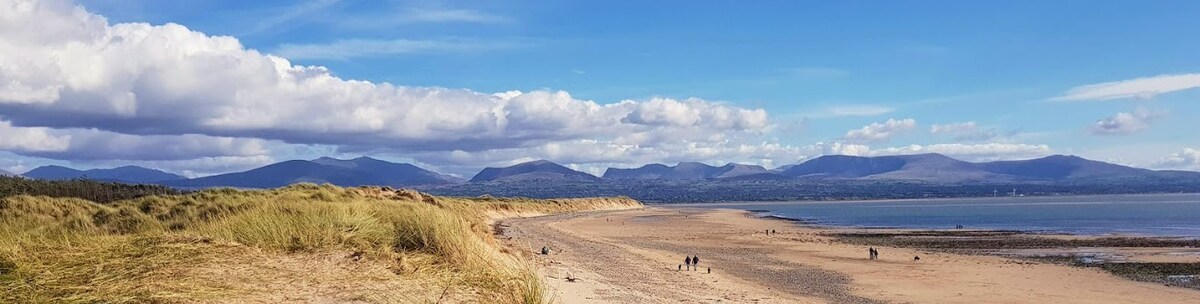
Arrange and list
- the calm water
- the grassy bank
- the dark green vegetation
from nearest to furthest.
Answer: the grassy bank < the dark green vegetation < the calm water

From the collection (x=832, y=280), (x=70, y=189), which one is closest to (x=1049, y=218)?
(x=832, y=280)

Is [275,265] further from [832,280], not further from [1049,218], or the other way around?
[1049,218]

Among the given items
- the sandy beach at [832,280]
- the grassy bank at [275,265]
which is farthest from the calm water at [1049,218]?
the grassy bank at [275,265]

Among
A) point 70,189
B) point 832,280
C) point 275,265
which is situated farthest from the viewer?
point 70,189

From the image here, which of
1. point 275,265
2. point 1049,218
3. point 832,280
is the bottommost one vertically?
Answer: point 832,280

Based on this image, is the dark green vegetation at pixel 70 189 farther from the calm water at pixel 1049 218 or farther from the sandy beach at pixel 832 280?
the calm water at pixel 1049 218

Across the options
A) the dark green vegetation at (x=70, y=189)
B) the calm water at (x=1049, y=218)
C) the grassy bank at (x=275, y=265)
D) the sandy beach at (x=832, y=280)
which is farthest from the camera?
the calm water at (x=1049, y=218)

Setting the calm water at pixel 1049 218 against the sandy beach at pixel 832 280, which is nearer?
the sandy beach at pixel 832 280

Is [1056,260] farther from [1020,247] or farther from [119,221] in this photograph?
[119,221]

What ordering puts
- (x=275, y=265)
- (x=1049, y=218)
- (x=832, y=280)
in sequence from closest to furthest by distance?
(x=275, y=265)
(x=832, y=280)
(x=1049, y=218)

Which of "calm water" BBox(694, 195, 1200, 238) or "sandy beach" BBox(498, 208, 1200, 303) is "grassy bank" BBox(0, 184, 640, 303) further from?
"calm water" BBox(694, 195, 1200, 238)

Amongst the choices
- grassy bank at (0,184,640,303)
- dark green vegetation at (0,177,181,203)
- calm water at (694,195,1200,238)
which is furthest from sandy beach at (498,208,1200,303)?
calm water at (694,195,1200,238)

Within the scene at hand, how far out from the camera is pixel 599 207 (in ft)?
417

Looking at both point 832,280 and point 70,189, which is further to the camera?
point 70,189
